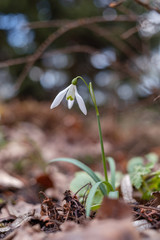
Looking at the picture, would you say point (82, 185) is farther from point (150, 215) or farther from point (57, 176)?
point (57, 176)

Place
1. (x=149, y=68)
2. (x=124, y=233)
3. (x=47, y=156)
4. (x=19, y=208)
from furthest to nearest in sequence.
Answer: (x=149, y=68) → (x=47, y=156) → (x=19, y=208) → (x=124, y=233)

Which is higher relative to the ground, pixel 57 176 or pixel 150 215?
pixel 57 176

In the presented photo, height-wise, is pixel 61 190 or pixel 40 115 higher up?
pixel 40 115

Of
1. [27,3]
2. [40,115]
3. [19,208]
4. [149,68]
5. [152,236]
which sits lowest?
[152,236]

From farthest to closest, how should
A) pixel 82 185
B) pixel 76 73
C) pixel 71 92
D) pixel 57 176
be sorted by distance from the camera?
pixel 76 73 → pixel 57 176 → pixel 82 185 → pixel 71 92

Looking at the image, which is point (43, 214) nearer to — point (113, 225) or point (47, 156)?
point (113, 225)

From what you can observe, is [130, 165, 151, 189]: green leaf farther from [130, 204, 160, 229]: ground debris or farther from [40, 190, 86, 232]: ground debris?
[40, 190, 86, 232]: ground debris

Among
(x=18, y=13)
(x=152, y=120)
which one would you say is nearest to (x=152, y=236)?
(x=152, y=120)

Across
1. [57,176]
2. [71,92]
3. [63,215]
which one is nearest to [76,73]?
[57,176]
